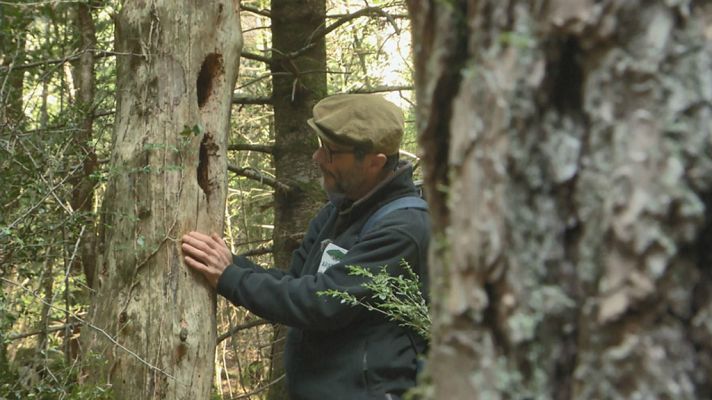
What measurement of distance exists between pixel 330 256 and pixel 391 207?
0.37 meters

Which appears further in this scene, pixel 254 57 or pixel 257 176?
pixel 257 176

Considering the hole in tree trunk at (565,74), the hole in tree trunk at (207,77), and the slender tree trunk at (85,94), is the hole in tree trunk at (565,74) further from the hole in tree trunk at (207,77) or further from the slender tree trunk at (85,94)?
the slender tree trunk at (85,94)

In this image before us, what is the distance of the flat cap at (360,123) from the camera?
4.12m

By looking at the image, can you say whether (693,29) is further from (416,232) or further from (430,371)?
(416,232)

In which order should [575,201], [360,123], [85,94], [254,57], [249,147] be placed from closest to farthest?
[575,201] < [360,123] < [85,94] < [254,57] < [249,147]

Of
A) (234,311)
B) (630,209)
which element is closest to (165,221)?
(630,209)

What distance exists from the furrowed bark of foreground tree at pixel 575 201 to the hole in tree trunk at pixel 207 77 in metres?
2.98

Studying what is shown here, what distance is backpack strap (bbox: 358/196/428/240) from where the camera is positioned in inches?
159

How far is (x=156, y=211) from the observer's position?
3.76 metres

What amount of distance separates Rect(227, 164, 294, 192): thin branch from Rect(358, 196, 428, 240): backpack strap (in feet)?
7.62

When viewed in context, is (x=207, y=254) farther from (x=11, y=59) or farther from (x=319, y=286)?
(x=11, y=59)

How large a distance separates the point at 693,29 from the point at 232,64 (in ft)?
10.6

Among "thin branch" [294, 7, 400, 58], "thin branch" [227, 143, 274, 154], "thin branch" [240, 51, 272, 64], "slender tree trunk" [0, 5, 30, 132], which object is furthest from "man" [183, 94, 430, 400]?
"thin branch" [227, 143, 274, 154]

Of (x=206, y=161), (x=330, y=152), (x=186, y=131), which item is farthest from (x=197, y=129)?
(x=330, y=152)
